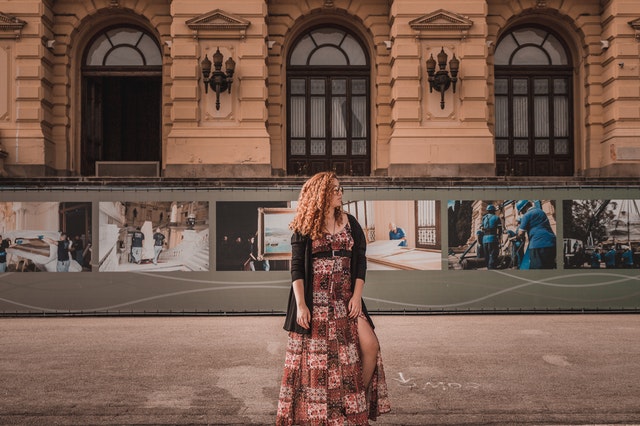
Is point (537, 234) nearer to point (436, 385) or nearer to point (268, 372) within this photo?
point (436, 385)

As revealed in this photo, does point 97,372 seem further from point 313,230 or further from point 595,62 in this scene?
point 595,62

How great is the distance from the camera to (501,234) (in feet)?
49.3

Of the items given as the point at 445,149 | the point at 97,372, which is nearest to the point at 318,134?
the point at 445,149

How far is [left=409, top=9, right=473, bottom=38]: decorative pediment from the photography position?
21703 millimetres

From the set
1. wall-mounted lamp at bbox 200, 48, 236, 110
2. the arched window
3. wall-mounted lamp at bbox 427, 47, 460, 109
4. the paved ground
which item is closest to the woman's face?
the paved ground

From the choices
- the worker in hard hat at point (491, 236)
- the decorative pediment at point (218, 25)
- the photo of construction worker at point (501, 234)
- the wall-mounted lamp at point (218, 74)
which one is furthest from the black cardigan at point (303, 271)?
the decorative pediment at point (218, 25)

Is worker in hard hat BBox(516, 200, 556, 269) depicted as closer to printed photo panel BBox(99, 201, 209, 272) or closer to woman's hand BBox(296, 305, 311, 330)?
printed photo panel BBox(99, 201, 209, 272)

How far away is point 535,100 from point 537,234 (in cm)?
1086

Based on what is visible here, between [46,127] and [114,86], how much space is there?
517 cm

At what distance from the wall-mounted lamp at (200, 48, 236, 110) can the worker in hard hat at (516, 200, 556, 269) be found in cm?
1039

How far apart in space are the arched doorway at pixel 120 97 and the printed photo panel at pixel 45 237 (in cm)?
844

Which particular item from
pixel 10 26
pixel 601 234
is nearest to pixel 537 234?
pixel 601 234

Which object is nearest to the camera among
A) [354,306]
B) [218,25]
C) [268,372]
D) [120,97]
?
[354,306]

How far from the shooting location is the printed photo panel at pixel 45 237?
14938 millimetres
